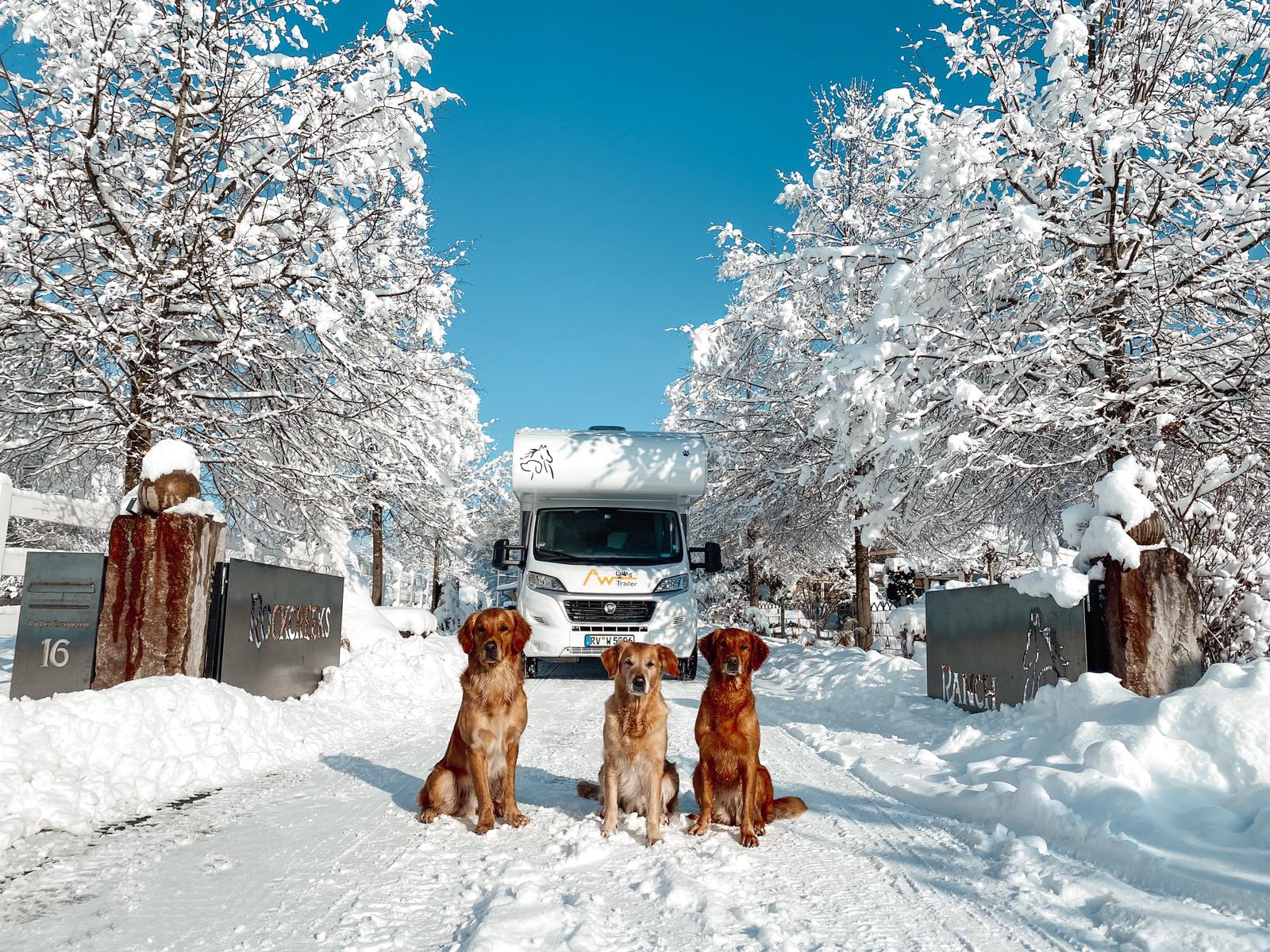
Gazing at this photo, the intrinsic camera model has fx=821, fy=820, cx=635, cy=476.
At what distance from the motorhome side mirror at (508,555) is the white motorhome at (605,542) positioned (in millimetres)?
15

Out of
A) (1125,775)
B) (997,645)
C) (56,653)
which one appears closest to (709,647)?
(1125,775)

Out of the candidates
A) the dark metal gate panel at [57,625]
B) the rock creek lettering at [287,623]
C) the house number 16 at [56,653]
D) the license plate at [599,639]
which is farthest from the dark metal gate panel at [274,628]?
the license plate at [599,639]

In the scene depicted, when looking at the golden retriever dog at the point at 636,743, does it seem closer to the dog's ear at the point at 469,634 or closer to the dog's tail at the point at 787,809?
the dog's tail at the point at 787,809

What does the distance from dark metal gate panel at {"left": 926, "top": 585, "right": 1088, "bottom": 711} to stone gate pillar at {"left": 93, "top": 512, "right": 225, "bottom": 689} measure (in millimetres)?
7325

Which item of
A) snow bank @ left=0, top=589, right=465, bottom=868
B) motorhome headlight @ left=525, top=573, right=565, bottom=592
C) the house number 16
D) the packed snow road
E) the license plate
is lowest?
the packed snow road

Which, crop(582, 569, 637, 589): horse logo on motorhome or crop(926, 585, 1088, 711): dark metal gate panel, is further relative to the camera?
crop(582, 569, 637, 589): horse logo on motorhome

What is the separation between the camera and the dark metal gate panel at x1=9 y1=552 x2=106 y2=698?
6863 millimetres

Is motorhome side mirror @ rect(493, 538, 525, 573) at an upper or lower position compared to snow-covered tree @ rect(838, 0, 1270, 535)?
lower

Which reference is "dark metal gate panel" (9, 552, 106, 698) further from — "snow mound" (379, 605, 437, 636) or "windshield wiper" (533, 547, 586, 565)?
"snow mound" (379, 605, 437, 636)

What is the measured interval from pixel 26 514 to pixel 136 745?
462 centimetres

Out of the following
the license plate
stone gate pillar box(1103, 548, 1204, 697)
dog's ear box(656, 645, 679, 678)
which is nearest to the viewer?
dog's ear box(656, 645, 679, 678)

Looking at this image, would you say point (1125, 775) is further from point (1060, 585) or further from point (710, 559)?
point (710, 559)

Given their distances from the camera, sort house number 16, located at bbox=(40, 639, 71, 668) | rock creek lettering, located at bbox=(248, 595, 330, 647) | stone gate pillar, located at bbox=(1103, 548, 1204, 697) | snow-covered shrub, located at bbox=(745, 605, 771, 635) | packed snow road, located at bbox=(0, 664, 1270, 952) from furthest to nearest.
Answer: snow-covered shrub, located at bbox=(745, 605, 771, 635), rock creek lettering, located at bbox=(248, 595, 330, 647), house number 16, located at bbox=(40, 639, 71, 668), stone gate pillar, located at bbox=(1103, 548, 1204, 697), packed snow road, located at bbox=(0, 664, 1270, 952)

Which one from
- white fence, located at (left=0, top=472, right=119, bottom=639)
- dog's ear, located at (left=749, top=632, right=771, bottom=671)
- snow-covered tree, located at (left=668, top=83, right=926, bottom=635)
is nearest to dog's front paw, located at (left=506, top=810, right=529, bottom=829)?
dog's ear, located at (left=749, top=632, right=771, bottom=671)
